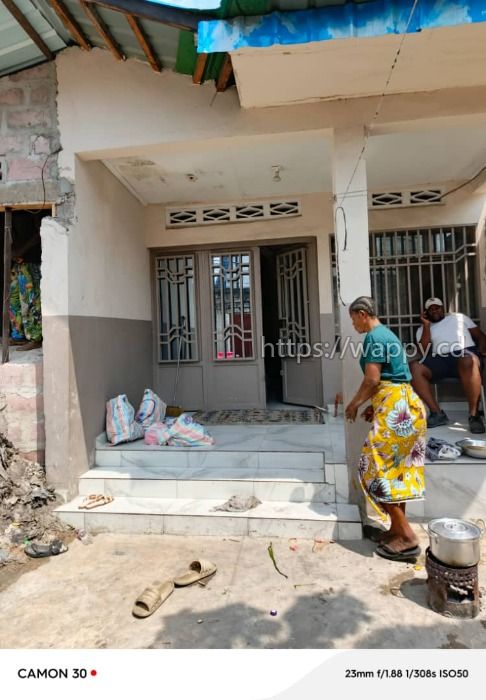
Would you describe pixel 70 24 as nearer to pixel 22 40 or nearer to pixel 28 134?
pixel 22 40

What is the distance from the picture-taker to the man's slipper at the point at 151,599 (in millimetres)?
2432

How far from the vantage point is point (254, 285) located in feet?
18.9

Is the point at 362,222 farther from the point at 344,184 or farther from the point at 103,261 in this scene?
the point at 103,261

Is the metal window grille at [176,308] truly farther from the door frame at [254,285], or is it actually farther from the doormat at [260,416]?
the doormat at [260,416]

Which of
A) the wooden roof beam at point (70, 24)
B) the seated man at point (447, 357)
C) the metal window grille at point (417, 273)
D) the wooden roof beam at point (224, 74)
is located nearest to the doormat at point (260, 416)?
the seated man at point (447, 357)

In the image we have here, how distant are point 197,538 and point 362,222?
2852 mm

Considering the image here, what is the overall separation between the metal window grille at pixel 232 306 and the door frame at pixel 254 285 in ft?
0.25

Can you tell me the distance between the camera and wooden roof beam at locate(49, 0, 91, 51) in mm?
3143

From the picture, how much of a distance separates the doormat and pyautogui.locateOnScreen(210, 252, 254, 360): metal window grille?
757 millimetres

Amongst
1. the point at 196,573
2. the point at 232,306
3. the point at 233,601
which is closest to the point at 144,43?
the point at 232,306

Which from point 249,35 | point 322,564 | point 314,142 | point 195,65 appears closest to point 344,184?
point 314,142

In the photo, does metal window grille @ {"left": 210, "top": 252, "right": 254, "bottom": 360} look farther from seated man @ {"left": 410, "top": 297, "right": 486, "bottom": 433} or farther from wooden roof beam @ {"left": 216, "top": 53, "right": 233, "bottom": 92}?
wooden roof beam @ {"left": 216, "top": 53, "right": 233, "bottom": 92}

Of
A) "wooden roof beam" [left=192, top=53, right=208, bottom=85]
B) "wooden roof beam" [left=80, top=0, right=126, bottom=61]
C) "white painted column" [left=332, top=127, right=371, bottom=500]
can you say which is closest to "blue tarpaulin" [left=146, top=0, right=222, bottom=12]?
"wooden roof beam" [left=192, top=53, right=208, bottom=85]

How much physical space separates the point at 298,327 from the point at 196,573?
368cm
